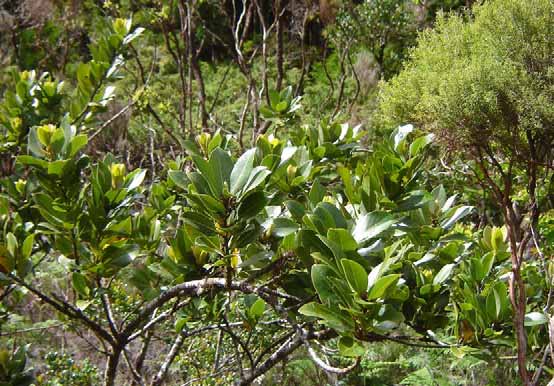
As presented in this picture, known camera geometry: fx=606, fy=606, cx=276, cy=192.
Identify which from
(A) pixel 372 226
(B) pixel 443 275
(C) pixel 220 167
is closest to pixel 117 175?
(C) pixel 220 167

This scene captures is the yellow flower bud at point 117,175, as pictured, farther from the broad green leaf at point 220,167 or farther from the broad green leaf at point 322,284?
the broad green leaf at point 322,284

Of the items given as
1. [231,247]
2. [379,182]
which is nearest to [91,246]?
[231,247]

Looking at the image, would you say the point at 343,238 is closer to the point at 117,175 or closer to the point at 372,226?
the point at 372,226

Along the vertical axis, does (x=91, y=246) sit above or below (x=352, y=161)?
above

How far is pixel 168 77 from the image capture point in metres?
9.27

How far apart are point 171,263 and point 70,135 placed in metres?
0.36

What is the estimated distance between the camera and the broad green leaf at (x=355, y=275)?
89 centimetres

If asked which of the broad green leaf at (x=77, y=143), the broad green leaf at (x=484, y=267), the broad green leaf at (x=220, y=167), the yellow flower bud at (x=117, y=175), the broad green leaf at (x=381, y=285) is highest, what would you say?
the broad green leaf at (x=77, y=143)

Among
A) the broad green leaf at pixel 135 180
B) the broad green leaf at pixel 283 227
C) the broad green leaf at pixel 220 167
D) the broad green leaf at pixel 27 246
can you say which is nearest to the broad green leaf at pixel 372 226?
the broad green leaf at pixel 283 227

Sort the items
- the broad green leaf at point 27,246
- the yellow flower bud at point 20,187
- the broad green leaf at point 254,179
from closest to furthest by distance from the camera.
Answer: the broad green leaf at point 254,179, the broad green leaf at point 27,246, the yellow flower bud at point 20,187

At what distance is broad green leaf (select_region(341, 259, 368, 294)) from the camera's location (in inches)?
34.9

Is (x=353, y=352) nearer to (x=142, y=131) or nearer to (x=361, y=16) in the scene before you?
(x=142, y=131)

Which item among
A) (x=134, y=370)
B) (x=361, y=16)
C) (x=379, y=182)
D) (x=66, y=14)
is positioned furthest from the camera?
(x=66, y=14)

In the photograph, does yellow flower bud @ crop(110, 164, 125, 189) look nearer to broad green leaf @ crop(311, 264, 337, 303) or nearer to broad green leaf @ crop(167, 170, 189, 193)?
broad green leaf @ crop(167, 170, 189, 193)
